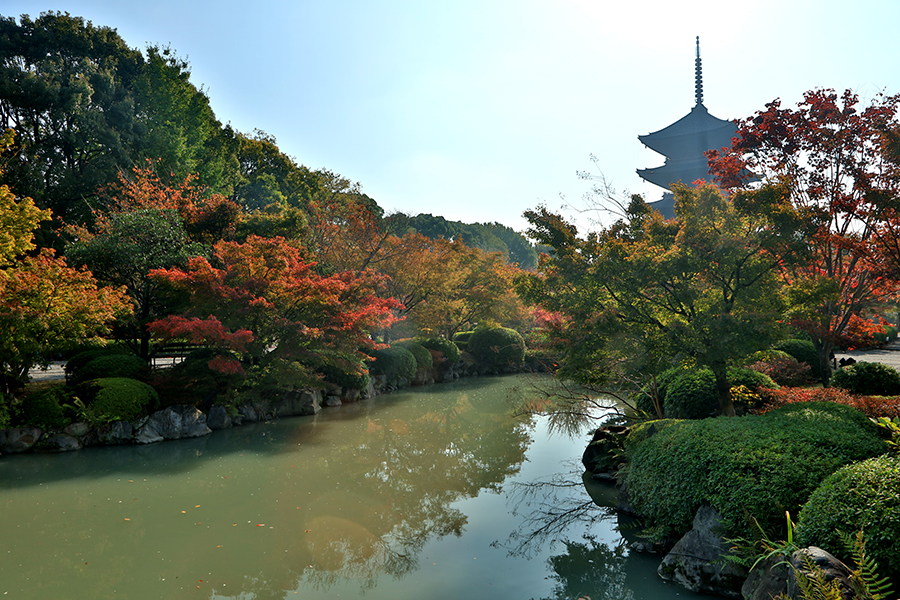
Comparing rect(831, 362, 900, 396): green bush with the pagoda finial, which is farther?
the pagoda finial

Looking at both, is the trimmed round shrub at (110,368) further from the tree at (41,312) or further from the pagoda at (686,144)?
the pagoda at (686,144)

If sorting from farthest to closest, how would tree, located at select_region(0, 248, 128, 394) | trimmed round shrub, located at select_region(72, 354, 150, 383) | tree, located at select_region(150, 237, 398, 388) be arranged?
tree, located at select_region(150, 237, 398, 388) < trimmed round shrub, located at select_region(72, 354, 150, 383) < tree, located at select_region(0, 248, 128, 394)

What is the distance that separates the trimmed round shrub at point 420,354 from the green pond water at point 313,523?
665 cm

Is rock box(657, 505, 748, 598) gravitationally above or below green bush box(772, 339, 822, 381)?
below

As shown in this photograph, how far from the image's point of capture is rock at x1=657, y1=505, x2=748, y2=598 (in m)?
3.57

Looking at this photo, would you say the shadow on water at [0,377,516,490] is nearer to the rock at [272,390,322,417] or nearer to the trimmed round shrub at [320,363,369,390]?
the rock at [272,390,322,417]

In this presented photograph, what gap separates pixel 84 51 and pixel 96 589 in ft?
66.4

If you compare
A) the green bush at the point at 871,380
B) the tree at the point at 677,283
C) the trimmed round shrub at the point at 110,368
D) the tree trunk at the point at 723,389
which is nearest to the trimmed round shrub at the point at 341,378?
the trimmed round shrub at the point at 110,368

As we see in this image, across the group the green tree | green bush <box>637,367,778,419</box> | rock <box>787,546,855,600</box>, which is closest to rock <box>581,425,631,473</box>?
green bush <box>637,367,778,419</box>

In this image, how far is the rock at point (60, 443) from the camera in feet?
24.9

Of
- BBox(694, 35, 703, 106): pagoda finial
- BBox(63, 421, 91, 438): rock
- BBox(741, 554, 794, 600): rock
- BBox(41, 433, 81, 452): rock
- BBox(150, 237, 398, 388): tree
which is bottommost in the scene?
BBox(41, 433, 81, 452): rock

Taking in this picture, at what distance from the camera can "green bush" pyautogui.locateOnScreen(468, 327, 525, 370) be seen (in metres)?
18.2

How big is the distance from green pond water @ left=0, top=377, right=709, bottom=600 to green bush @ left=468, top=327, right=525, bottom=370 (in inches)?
370

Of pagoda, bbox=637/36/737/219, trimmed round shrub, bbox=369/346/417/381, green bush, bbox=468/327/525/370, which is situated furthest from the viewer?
pagoda, bbox=637/36/737/219
